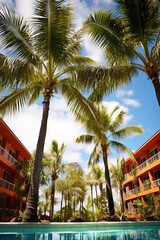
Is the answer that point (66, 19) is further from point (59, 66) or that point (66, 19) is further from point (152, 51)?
point (152, 51)

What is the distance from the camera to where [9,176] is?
23.2 metres

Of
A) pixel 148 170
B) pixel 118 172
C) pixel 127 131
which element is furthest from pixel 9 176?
pixel 148 170

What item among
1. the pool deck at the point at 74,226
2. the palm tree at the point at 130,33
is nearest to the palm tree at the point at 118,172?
the pool deck at the point at 74,226

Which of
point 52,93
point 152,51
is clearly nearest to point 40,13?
point 52,93

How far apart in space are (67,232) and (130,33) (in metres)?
Result: 8.40

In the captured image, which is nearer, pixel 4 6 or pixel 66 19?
pixel 4 6

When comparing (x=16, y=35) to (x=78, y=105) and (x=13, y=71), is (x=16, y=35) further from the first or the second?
(x=78, y=105)

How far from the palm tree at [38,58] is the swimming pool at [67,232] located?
521mm

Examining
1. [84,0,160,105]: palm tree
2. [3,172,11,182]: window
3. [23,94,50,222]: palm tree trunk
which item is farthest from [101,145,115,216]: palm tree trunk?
[3,172,11,182]: window

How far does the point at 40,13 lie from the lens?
830 cm

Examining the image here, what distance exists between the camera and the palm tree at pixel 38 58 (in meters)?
8.29

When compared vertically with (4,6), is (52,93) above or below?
below

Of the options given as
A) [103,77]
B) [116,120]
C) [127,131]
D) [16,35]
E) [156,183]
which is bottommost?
[156,183]

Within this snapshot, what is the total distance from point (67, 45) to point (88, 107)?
3.04 m
